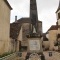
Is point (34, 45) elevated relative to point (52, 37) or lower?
lower

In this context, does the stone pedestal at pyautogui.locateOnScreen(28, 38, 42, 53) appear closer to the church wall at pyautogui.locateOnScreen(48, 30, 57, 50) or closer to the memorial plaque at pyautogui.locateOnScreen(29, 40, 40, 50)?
the memorial plaque at pyautogui.locateOnScreen(29, 40, 40, 50)

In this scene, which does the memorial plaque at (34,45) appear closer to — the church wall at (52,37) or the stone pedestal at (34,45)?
the stone pedestal at (34,45)

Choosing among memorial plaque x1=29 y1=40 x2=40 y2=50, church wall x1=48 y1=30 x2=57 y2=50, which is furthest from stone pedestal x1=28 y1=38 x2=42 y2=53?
church wall x1=48 y1=30 x2=57 y2=50

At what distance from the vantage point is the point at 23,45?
3456cm

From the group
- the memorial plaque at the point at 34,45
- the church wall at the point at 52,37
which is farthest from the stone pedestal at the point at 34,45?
the church wall at the point at 52,37

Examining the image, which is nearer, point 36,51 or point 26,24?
point 36,51

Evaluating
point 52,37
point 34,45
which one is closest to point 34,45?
point 34,45

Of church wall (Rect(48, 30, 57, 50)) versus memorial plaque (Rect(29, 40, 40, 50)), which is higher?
church wall (Rect(48, 30, 57, 50))

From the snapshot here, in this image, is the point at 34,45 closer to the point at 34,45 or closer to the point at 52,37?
the point at 34,45

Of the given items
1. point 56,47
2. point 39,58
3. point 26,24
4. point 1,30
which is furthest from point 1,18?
point 26,24

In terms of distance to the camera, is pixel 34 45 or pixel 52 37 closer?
pixel 34 45

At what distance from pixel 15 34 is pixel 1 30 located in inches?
362

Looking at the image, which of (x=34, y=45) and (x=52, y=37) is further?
(x=52, y=37)

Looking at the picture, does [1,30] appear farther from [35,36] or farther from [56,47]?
[56,47]
